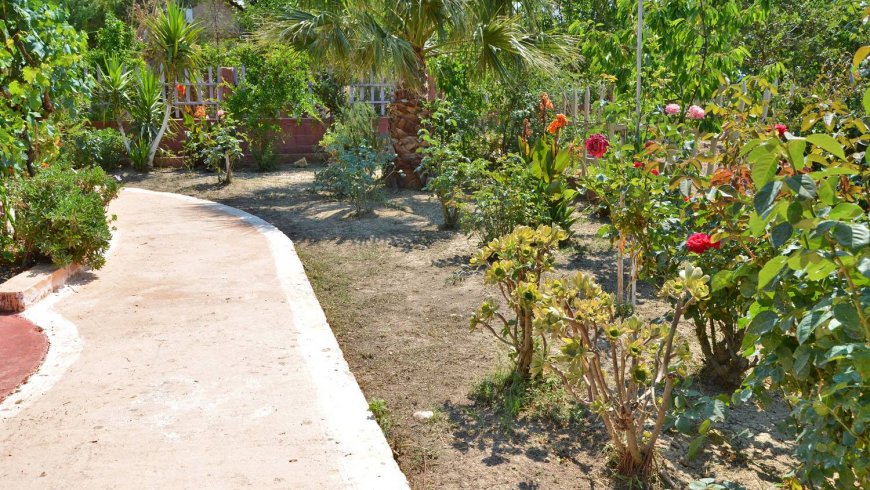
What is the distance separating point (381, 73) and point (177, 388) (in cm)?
701

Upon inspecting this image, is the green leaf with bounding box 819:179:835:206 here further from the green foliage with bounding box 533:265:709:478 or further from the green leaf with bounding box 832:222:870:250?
the green foliage with bounding box 533:265:709:478

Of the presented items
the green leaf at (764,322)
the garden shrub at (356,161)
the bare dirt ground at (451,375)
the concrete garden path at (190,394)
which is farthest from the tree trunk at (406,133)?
the green leaf at (764,322)

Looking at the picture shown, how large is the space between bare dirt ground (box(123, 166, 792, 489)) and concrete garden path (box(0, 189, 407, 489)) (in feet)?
0.82

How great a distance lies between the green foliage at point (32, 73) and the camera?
20.1 ft

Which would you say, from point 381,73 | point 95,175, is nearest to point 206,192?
point 381,73

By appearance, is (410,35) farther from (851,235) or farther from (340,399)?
(851,235)

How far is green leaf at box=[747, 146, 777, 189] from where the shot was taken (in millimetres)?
1941

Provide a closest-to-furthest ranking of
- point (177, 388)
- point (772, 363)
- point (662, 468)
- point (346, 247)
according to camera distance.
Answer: point (772, 363), point (662, 468), point (177, 388), point (346, 247)

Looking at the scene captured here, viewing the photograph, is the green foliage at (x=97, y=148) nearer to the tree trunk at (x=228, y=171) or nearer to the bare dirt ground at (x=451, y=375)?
the tree trunk at (x=228, y=171)

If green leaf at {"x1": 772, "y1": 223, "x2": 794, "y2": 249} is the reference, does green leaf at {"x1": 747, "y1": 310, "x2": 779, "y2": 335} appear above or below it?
below

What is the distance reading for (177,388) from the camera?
4.00 m

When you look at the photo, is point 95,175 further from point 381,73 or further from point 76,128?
point 381,73

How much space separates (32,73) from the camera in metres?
6.30

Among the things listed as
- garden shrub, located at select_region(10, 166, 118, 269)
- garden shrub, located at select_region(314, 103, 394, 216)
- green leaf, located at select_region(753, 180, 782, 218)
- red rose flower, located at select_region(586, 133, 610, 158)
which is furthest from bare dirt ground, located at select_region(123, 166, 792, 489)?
garden shrub, located at select_region(10, 166, 118, 269)
